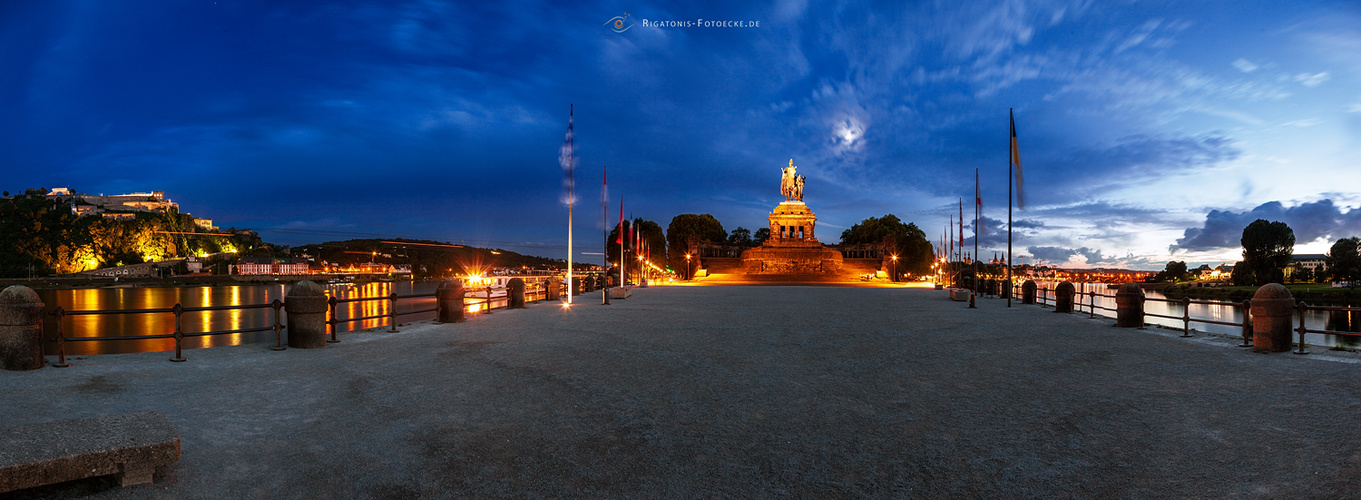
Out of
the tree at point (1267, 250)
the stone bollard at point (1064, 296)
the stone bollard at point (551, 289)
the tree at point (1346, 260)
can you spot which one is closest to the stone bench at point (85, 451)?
the stone bollard at point (551, 289)

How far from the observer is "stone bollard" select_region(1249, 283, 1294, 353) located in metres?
10.5

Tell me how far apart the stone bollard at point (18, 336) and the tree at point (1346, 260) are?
5343 inches

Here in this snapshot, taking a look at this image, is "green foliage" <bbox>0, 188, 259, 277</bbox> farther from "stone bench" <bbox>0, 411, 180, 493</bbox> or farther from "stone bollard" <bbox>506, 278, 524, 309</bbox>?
"stone bench" <bbox>0, 411, 180, 493</bbox>

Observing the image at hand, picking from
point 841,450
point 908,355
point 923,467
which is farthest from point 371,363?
point 908,355

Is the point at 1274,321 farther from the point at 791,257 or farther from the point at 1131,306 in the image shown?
the point at 791,257

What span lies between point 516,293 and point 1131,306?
18.4m

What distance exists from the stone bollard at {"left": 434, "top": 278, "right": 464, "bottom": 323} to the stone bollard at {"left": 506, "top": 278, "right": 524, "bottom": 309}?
231 inches

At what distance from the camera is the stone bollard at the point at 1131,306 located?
1521cm

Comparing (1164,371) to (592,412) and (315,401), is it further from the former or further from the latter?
(315,401)

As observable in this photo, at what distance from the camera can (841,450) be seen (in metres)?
5.35

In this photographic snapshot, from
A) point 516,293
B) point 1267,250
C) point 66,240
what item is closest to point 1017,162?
point 516,293

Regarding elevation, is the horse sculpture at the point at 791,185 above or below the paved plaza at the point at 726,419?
above

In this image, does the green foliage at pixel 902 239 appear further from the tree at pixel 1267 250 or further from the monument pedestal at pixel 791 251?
the tree at pixel 1267 250

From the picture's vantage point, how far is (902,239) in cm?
10119
